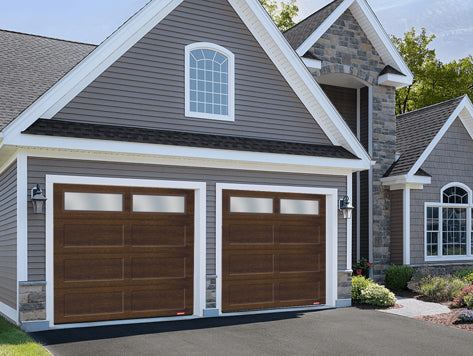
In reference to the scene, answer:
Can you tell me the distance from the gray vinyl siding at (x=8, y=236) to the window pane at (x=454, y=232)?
1294 centimetres

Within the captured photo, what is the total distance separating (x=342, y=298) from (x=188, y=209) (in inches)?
173

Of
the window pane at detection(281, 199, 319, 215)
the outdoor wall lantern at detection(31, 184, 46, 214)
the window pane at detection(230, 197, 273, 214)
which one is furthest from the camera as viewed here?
the window pane at detection(281, 199, 319, 215)

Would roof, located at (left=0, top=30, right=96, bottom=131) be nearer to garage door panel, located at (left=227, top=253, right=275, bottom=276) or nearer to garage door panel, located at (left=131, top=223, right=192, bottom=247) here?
garage door panel, located at (left=131, top=223, right=192, bottom=247)

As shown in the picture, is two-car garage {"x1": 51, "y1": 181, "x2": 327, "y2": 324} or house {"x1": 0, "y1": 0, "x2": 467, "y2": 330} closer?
house {"x1": 0, "y1": 0, "x2": 467, "y2": 330}

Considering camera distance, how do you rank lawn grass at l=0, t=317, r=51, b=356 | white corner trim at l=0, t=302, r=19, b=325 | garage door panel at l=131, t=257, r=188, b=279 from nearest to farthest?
lawn grass at l=0, t=317, r=51, b=356 < white corner trim at l=0, t=302, r=19, b=325 < garage door panel at l=131, t=257, r=188, b=279

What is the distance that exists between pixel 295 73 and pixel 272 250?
4067mm

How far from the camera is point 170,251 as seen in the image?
1151cm

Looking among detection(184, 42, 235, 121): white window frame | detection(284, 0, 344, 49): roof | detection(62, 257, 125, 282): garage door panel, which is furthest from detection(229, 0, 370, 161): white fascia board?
detection(62, 257, 125, 282): garage door panel

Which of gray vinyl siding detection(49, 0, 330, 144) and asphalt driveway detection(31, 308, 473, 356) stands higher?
gray vinyl siding detection(49, 0, 330, 144)

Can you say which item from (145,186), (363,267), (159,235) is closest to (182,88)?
(145,186)

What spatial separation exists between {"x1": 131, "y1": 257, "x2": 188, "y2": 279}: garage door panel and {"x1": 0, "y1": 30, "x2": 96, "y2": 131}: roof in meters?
4.01

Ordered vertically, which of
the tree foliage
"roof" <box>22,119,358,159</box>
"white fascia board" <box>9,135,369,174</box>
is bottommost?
"white fascia board" <box>9,135,369,174</box>

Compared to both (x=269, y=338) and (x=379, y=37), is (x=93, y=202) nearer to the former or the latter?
(x=269, y=338)

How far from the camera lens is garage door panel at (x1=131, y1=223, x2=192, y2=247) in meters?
11.1
